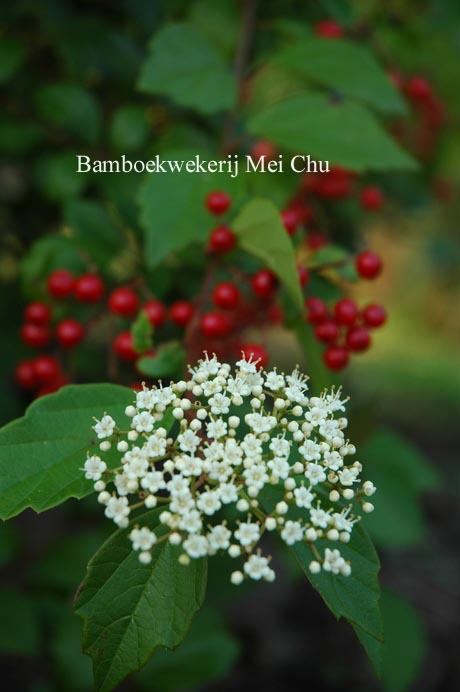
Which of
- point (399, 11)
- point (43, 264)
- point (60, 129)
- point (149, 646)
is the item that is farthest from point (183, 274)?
point (399, 11)

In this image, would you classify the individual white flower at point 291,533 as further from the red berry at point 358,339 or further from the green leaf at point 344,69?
the green leaf at point 344,69

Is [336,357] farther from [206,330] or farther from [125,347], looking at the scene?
[125,347]

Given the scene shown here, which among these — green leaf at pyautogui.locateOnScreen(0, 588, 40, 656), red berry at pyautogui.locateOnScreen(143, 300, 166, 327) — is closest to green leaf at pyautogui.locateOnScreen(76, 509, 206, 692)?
red berry at pyautogui.locateOnScreen(143, 300, 166, 327)

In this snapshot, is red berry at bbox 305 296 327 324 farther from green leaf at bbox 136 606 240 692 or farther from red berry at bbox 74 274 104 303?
green leaf at bbox 136 606 240 692

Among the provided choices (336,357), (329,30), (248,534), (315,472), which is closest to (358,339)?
(336,357)

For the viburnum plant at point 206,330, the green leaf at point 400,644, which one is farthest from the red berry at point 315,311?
the green leaf at point 400,644

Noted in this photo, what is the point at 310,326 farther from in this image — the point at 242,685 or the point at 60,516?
the point at 60,516
